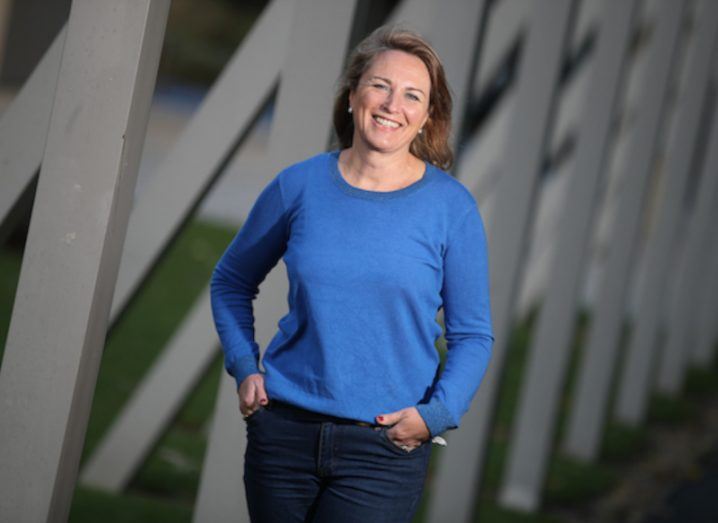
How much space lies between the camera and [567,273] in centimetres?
662

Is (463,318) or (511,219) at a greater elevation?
(511,219)

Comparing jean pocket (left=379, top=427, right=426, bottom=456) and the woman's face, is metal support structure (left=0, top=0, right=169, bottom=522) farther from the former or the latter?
jean pocket (left=379, top=427, right=426, bottom=456)

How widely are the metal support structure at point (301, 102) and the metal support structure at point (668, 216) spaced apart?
507 centimetres

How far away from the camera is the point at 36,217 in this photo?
2.68 metres

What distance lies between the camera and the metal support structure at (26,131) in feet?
11.0

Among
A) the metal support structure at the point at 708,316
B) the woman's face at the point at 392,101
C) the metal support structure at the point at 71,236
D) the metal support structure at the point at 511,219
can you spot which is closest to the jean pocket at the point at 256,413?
the metal support structure at the point at 71,236

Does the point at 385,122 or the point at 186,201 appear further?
the point at 186,201

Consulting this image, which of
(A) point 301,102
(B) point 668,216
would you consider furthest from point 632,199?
(A) point 301,102

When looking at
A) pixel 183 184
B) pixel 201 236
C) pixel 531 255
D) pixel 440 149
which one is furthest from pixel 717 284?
pixel 440 149

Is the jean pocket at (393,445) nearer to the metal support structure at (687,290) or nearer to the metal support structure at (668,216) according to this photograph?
the metal support structure at (668,216)

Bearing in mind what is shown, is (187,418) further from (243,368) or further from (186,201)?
(243,368)

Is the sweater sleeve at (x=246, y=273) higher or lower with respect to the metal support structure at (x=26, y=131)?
lower

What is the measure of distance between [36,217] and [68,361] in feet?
1.04

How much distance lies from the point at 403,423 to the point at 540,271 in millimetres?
9106
